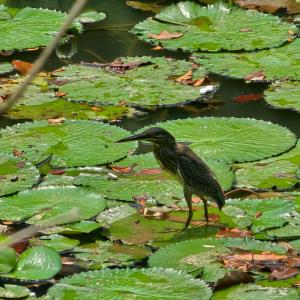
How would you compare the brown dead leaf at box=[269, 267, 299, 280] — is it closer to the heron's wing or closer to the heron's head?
the heron's wing

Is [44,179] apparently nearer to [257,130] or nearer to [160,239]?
[160,239]

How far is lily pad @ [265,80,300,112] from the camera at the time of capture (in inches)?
272

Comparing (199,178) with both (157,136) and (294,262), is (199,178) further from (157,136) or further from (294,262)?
(294,262)

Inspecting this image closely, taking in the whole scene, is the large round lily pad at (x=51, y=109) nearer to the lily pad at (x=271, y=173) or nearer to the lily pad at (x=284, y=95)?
the lily pad at (x=284, y=95)

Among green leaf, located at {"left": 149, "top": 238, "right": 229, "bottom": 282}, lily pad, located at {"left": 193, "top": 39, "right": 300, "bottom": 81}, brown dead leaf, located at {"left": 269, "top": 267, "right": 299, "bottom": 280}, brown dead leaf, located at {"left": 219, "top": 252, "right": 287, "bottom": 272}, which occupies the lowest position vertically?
brown dead leaf, located at {"left": 269, "top": 267, "right": 299, "bottom": 280}

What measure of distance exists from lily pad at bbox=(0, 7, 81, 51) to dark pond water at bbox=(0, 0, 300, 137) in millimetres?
118

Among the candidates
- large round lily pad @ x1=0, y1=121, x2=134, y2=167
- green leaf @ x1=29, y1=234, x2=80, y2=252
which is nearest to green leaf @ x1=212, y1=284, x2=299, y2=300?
green leaf @ x1=29, y1=234, x2=80, y2=252

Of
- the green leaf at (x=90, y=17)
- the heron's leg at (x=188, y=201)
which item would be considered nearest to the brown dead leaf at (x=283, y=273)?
the heron's leg at (x=188, y=201)

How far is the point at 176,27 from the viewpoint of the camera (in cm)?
869

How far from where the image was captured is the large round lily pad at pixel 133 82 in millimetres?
7043

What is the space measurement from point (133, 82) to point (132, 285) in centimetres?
330

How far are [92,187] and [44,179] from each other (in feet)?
1.17

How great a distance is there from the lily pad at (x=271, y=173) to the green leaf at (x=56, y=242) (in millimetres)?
1198

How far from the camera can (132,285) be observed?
4.25 m
